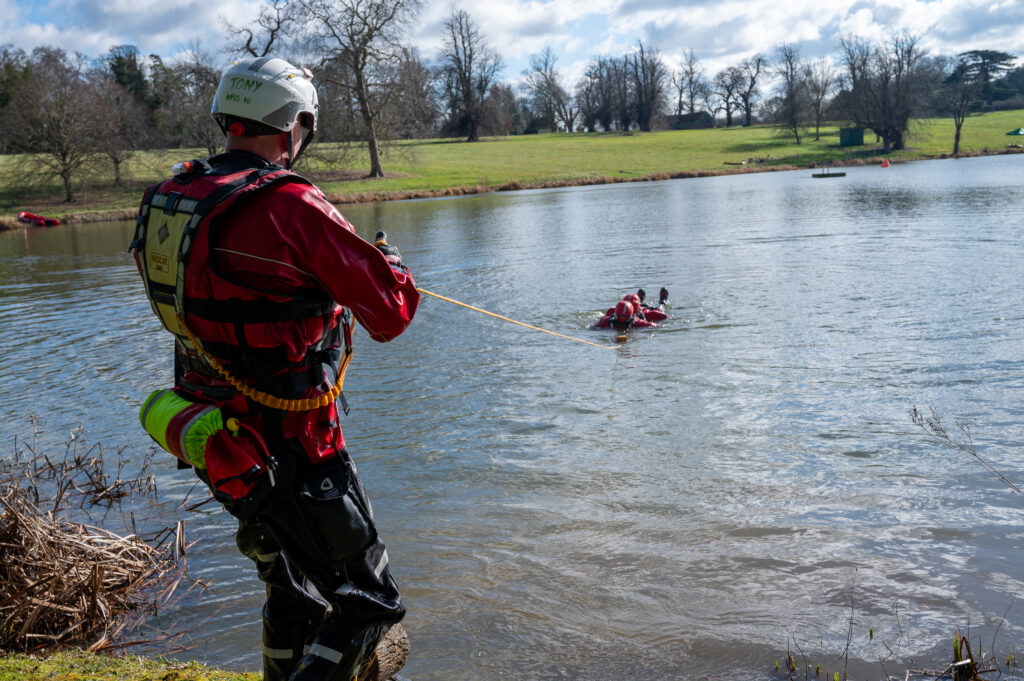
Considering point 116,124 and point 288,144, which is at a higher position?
point 116,124

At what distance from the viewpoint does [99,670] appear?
4004 mm

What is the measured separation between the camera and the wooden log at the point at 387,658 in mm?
3621

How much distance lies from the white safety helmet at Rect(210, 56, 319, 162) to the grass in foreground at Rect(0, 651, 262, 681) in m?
2.58

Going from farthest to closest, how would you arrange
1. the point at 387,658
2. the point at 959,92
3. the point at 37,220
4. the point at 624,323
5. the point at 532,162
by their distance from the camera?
1. the point at 959,92
2. the point at 532,162
3. the point at 37,220
4. the point at 624,323
5. the point at 387,658

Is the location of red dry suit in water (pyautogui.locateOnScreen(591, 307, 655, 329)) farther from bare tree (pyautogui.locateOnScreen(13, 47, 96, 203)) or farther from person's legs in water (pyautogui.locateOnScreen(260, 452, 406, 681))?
bare tree (pyautogui.locateOnScreen(13, 47, 96, 203))

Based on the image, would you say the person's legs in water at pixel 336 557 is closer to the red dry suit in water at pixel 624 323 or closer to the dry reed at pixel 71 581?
the dry reed at pixel 71 581

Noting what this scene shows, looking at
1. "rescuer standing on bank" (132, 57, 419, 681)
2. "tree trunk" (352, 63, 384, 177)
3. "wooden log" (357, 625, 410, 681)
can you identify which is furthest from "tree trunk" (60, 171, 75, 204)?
"rescuer standing on bank" (132, 57, 419, 681)

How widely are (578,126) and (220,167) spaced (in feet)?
380

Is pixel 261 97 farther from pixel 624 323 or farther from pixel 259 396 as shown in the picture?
pixel 624 323

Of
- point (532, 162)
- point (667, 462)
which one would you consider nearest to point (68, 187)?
point (532, 162)

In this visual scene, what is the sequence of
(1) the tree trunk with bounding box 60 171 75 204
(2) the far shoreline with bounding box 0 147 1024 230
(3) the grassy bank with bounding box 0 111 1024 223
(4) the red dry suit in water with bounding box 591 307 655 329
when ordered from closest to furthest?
1. (4) the red dry suit in water with bounding box 591 307 655 329
2. (2) the far shoreline with bounding box 0 147 1024 230
3. (1) the tree trunk with bounding box 60 171 75 204
4. (3) the grassy bank with bounding box 0 111 1024 223

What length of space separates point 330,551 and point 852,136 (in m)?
87.3

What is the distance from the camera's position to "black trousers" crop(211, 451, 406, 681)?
2.92 metres

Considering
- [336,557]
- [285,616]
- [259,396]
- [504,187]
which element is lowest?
[285,616]
